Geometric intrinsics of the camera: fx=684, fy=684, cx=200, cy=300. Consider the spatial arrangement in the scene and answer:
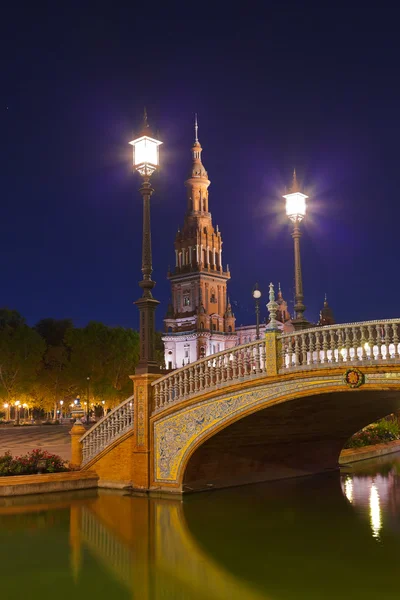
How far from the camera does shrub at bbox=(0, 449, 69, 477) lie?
63.0 feet

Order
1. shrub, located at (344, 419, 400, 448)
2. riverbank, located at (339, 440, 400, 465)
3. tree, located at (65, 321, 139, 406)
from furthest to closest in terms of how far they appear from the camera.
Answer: tree, located at (65, 321, 139, 406)
shrub, located at (344, 419, 400, 448)
riverbank, located at (339, 440, 400, 465)

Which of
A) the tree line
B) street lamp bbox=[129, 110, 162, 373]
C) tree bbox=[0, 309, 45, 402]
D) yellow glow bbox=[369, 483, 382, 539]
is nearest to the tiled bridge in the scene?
street lamp bbox=[129, 110, 162, 373]

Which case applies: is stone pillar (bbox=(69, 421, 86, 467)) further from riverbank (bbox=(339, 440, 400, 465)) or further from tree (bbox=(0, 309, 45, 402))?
tree (bbox=(0, 309, 45, 402))

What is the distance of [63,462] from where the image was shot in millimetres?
20531

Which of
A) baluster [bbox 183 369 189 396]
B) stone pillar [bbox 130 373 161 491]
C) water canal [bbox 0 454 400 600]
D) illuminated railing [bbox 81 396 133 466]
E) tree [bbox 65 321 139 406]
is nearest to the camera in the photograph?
water canal [bbox 0 454 400 600]

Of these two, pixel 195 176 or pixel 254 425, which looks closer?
pixel 254 425

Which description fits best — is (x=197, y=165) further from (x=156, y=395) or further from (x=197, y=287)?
(x=156, y=395)

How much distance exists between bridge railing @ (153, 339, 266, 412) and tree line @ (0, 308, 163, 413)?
146ft

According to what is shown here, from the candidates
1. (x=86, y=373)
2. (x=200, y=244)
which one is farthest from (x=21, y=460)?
(x=200, y=244)

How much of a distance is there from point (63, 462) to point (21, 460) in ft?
4.71

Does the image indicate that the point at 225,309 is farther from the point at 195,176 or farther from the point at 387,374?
the point at 387,374

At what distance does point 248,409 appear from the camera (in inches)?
646

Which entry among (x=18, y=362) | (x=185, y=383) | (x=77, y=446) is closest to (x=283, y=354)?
(x=185, y=383)

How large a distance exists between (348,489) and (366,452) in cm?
894
